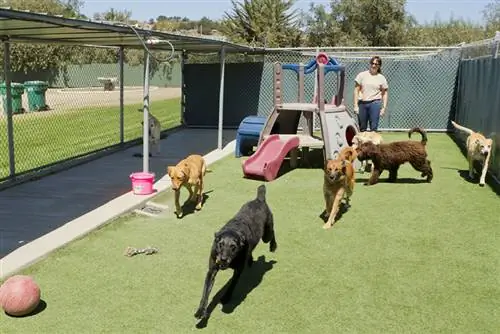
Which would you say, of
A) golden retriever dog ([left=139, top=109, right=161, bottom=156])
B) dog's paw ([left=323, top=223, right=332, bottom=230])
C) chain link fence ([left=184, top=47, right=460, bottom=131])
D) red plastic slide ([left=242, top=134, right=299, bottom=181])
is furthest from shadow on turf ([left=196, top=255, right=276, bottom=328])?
chain link fence ([left=184, top=47, right=460, bottom=131])

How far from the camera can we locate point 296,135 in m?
9.98

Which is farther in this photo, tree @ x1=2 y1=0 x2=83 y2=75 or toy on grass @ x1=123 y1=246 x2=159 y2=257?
tree @ x1=2 y1=0 x2=83 y2=75

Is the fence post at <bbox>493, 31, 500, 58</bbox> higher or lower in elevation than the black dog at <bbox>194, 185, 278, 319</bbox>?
higher

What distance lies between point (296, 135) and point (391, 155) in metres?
2.10

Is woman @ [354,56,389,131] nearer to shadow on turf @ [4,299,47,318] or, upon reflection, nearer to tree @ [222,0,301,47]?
shadow on turf @ [4,299,47,318]

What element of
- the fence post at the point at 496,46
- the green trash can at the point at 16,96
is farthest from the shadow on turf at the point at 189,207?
the green trash can at the point at 16,96

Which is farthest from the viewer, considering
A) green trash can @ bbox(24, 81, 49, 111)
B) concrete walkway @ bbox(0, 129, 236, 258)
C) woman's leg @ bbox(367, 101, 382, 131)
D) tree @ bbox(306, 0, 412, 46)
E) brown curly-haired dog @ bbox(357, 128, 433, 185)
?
tree @ bbox(306, 0, 412, 46)

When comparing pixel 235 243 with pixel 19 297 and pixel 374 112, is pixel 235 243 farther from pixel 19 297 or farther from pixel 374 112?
pixel 374 112

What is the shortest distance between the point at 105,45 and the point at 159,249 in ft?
21.0

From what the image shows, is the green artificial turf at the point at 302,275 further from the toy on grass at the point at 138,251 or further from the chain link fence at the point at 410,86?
the chain link fence at the point at 410,86

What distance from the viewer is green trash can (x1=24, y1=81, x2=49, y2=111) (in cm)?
2120

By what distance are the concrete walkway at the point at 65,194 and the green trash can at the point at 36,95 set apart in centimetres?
1150

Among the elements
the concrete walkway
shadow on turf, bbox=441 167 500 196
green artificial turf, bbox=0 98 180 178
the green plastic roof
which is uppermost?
the green plastic roof

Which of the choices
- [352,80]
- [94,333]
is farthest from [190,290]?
[352,80]
